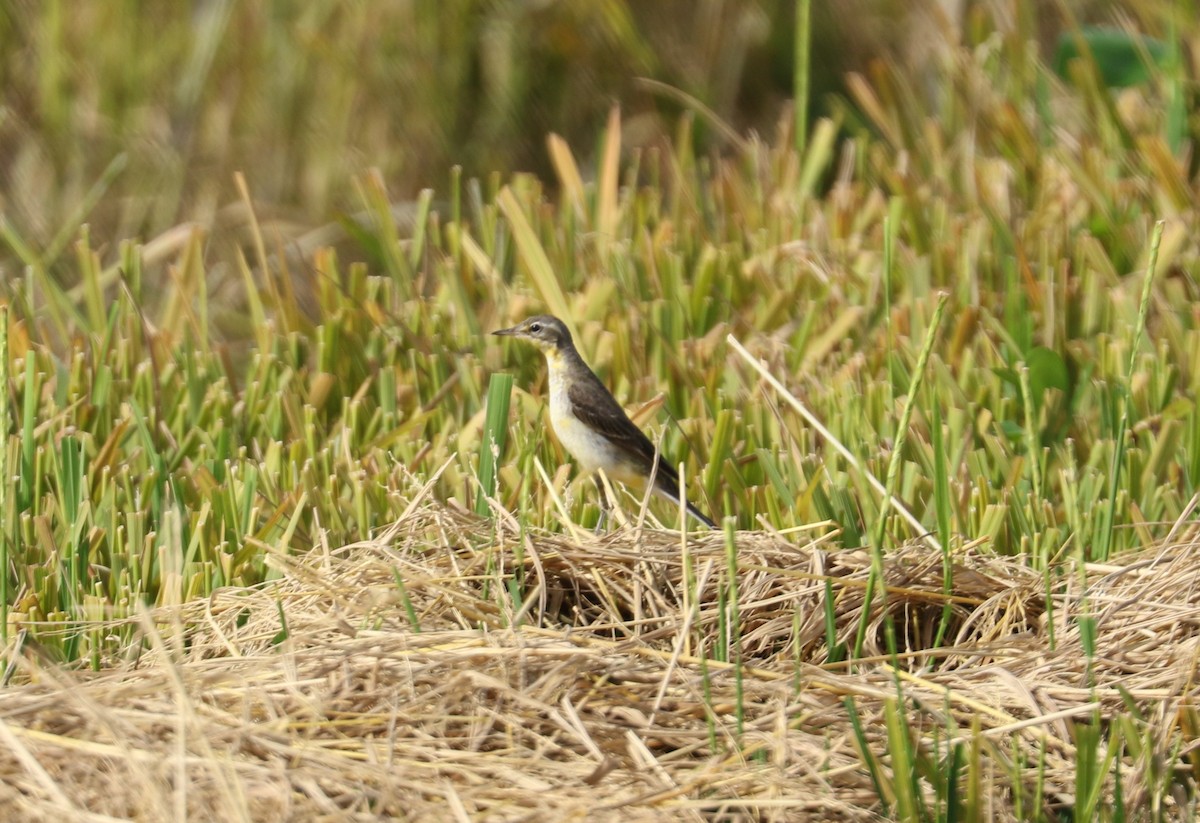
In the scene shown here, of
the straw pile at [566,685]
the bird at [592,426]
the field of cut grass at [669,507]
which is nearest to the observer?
the straw pile at [566,685]

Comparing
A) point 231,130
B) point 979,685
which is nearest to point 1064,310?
point 979,685

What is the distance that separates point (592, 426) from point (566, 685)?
5.17 feet

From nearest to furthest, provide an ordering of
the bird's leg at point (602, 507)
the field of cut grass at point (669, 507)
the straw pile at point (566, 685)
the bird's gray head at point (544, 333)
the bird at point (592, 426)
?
the straw pile at point (566, 685) < the field of cut grass at point (669, 507) < the bird's leg at point (602, 507) < the bird at point (592, 426) < the bird's gray head at point (544, 333)

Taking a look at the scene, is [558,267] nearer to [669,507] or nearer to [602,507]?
[669,507]

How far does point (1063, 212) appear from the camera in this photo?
576cm

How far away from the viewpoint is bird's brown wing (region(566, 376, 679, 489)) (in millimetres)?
4250

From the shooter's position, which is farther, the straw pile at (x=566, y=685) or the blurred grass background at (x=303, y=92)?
the blurred grass background at (x=303, y=92)

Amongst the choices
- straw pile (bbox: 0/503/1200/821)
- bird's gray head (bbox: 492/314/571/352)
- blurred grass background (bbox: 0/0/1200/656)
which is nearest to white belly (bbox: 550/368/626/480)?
blurred grass background (bbox: 0/0/1200/656)

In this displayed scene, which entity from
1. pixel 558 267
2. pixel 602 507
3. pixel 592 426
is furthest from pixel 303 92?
pixel 602 507

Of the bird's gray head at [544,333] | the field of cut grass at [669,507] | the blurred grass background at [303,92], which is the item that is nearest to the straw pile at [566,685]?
the field of cut grass at [669,507]

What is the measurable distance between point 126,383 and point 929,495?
7.64ft

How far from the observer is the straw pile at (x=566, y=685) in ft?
8.09

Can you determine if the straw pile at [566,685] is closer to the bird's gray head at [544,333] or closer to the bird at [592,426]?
the bird at [592,426]

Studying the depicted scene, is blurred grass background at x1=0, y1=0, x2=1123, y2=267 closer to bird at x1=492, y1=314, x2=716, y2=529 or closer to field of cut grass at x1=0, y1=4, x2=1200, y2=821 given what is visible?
Result: field of cut grass at x1=0, y1=4, x2=1200, y2=821
